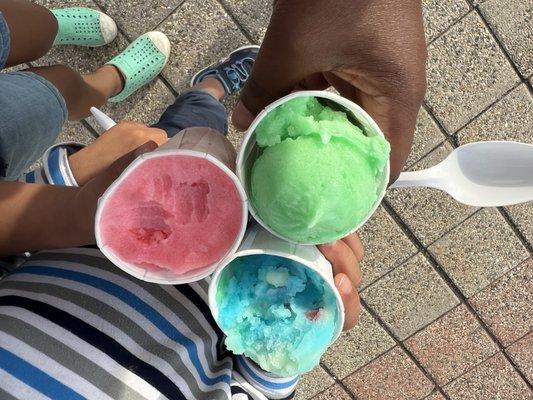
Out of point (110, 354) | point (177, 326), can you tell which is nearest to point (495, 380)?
point (177, 326)

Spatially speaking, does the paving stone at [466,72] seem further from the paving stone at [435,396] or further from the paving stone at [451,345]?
the paving stone at [435,396]

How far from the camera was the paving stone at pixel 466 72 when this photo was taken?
2023 mm

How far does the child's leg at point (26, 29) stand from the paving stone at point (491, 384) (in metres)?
→ 2.29

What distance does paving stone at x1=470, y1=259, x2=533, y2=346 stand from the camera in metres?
2.23

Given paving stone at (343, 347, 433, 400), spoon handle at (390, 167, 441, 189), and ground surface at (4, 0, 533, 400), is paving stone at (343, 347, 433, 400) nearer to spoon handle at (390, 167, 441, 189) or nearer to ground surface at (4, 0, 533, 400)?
ground surface at (4, 0, 533, 400)

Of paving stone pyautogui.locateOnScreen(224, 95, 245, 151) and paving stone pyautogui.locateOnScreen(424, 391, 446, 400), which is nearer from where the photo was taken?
paving stone pyautogui.locateOnScreen(224, 95, 245, 151)

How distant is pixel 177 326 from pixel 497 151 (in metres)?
1.09

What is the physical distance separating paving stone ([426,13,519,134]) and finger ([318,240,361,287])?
122 cm

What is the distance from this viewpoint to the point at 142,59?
6.57ft

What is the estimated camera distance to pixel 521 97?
6.77 ft

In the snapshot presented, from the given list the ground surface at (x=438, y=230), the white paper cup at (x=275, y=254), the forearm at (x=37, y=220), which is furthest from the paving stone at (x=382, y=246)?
the forearm at (x=37, y=220)

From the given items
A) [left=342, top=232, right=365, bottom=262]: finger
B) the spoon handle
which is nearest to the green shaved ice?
[left=342, top=232, right=365, bottom=262]: finger

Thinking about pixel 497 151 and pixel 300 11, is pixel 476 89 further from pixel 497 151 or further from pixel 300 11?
pixel 300 11

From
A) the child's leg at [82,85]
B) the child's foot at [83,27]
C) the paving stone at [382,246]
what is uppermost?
the child's foot at [83,27]
